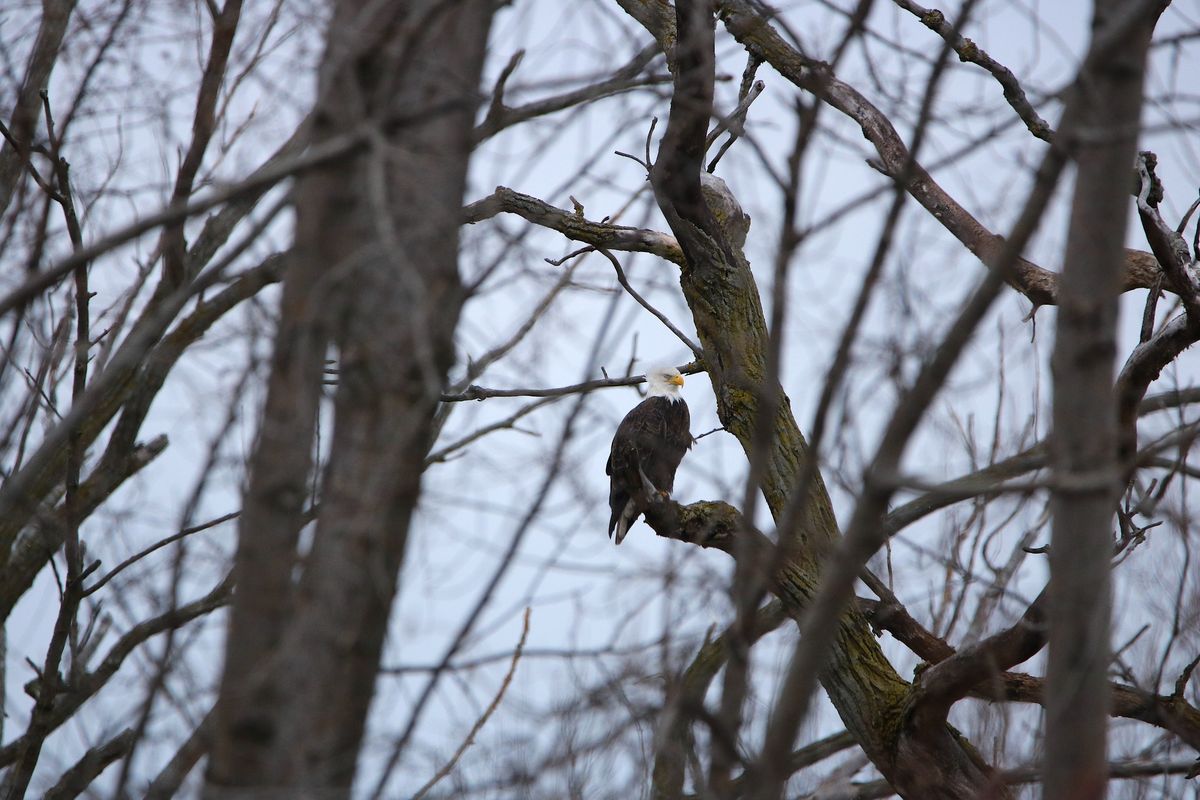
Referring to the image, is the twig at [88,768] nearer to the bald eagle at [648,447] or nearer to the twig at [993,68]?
the bald eagle at [648,447]

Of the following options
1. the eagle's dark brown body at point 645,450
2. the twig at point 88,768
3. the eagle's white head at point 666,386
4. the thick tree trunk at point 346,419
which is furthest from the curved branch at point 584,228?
the thick tree trunk at point 346,419

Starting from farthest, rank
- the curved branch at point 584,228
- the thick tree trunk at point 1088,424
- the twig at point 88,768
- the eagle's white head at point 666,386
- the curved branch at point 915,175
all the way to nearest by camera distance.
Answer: the eagle's white head at point 666,386 < the curved branch at point 584,228 < the twig at point 88,768 < the curved branch at point 915,175 < the thick tree trunk at point 1088,424

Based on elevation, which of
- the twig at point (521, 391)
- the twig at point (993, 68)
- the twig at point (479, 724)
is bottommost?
the twig at point (479, 724)

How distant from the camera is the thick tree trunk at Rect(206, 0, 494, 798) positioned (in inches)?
66.1

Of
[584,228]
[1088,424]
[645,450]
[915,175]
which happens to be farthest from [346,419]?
[645,450]

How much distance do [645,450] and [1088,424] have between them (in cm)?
463

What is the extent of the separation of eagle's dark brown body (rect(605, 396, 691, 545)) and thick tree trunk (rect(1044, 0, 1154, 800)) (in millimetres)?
4034

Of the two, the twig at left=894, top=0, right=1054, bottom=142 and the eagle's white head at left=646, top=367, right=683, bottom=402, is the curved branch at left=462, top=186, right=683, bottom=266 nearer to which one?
the twig at left=894, top=0, right=1054, bottom=142

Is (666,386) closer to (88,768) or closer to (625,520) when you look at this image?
(625,520)

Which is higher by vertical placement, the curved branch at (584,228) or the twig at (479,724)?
the curved branch at (584,228)

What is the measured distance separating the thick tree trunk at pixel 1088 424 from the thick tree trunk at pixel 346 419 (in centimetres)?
115

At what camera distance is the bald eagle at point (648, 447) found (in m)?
6.32

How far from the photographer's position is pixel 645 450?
21.5 feet

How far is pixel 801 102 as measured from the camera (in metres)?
1.96
